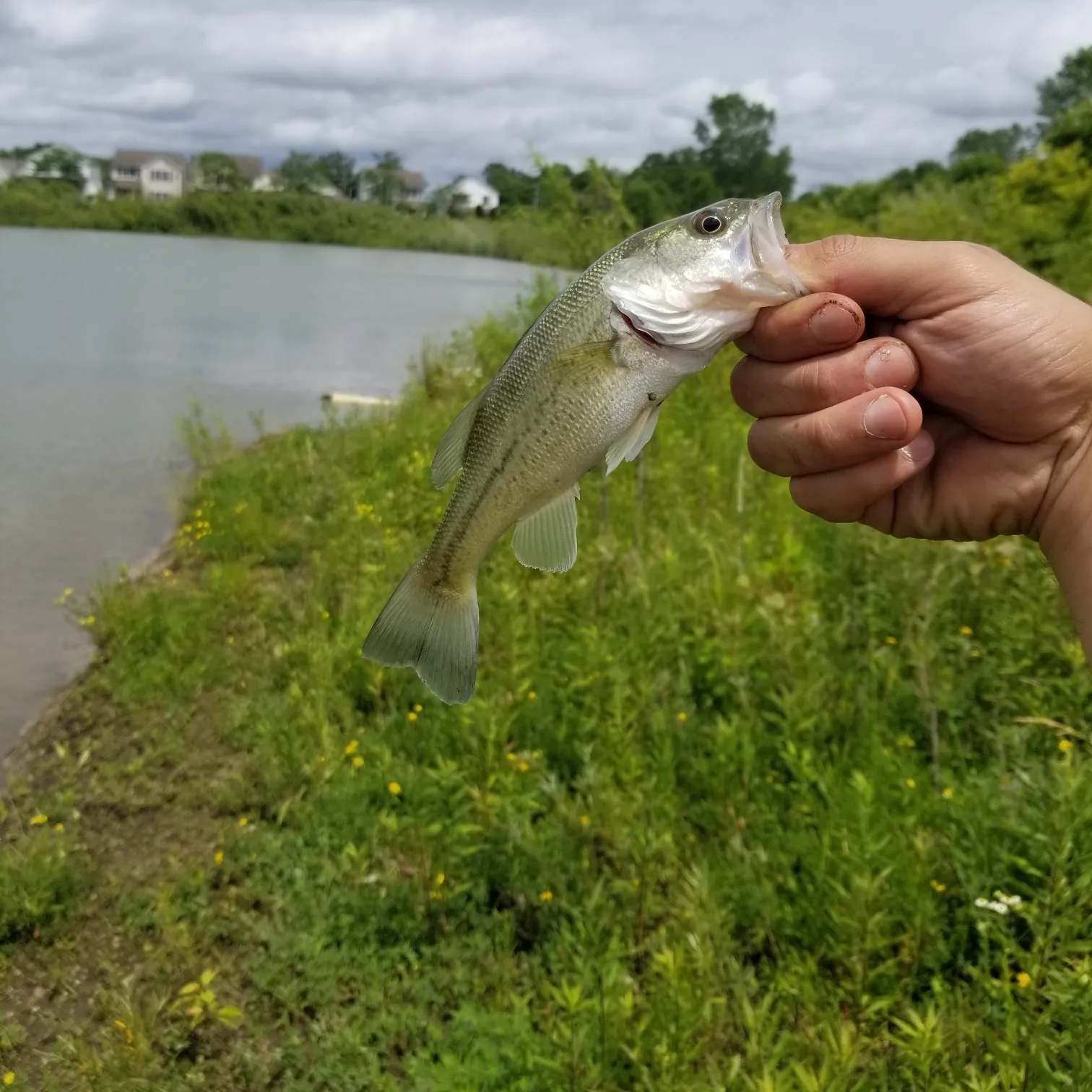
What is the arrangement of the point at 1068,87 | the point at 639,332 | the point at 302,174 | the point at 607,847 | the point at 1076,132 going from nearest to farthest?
1. the point at 639,332
2. the point at 607,847
3. the point at 1076,132
4. the point at 1068,87
5. the point at 302,174

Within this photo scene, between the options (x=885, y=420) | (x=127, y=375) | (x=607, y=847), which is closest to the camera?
(x=885, y=420)

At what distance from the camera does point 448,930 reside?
368cm

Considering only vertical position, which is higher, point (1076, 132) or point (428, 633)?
point (1076, 132)

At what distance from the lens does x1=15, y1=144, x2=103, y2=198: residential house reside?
105 metres

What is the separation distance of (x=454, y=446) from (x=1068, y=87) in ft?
151

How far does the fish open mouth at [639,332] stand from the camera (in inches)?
81.2

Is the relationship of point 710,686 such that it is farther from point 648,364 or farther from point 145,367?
point 145,367

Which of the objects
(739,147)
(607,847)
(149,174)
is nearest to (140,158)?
(149,174)

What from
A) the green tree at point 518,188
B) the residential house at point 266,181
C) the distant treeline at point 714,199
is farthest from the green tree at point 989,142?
the residential house at point 266,181

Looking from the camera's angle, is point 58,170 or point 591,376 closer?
point 591,376

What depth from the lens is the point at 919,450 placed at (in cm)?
241

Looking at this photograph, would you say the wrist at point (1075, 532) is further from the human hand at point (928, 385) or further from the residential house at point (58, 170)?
the residential house at point (58, 170)

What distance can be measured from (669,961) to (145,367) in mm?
18979

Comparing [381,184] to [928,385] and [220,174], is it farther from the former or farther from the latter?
[928,385]
